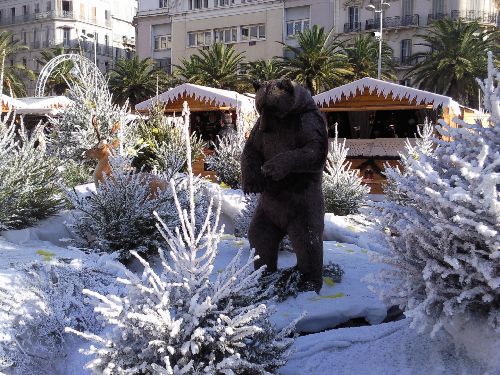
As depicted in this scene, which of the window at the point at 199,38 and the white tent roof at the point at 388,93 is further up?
the window at the point at 199,38

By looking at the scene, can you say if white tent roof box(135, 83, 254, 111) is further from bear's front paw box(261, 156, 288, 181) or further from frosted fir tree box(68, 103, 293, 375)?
frosted fir tree box(68, 103, 293, 375)

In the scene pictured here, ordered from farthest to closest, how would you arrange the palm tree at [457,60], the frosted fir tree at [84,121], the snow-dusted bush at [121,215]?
the palm tree at [457,60] → the frosted fir tree at [84,121] → the snow-dusted bush at [121,215]

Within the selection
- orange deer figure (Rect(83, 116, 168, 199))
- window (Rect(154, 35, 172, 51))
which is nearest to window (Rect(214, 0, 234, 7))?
window (Rect(154, 35, 172, 51))

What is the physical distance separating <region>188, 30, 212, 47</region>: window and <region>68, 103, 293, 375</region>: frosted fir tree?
1640 inches

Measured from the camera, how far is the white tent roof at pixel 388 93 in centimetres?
1408

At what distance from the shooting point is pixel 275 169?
354 cm

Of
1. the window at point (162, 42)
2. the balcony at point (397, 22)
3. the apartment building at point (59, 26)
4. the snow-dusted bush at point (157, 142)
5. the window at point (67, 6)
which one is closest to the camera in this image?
the snow-dusted bush at point (157, 142)

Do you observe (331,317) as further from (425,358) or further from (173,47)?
(173,47)

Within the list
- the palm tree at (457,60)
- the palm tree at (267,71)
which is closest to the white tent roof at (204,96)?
the palm tree at (267,71)

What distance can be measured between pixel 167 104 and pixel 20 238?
41.9ft

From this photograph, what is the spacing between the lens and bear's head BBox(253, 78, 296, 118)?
362 cm

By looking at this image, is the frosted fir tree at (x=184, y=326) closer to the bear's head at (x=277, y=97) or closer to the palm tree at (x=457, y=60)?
the bear's head at (x=277, y=97)

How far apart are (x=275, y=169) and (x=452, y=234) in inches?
50.1

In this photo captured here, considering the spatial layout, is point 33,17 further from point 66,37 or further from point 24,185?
point 24,185
